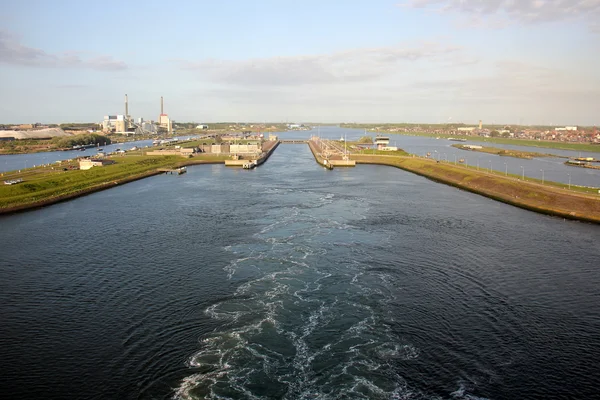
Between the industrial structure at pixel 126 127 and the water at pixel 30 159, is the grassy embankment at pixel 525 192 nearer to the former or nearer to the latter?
the water at pixel 30 159

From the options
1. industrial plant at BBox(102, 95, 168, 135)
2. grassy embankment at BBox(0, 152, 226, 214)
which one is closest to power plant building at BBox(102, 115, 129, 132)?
Answer: industrial plant at BBox(102, 95, 168, 135)

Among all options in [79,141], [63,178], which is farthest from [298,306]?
[79,141]

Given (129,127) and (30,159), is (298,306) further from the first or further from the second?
(129,127)

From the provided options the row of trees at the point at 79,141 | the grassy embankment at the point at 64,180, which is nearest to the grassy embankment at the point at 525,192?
→ the grassy embankment at the point at 64,180

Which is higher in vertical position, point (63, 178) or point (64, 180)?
point (63, 178)

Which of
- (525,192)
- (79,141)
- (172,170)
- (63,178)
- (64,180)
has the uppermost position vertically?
(79,141)

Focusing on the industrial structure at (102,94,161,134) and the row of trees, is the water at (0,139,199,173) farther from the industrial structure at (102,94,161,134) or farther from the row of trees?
the industrial structure at (102,94,161,134)
